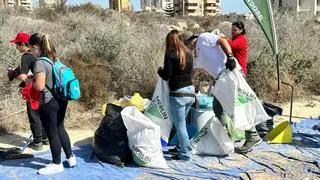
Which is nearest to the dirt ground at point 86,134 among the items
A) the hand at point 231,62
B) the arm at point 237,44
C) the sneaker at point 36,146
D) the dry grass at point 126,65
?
the sneaker at point 36,146

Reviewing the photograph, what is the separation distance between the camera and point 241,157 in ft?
20.8

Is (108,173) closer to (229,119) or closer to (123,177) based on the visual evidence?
(123,177)

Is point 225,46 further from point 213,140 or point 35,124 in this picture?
point 35,124

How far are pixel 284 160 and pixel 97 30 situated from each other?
23.7ft

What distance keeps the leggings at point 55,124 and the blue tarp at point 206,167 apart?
0.29 meters

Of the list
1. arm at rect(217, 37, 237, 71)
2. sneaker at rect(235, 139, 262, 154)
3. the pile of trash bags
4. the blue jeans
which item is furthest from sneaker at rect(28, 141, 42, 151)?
arm at rect(217, 37, 237, 71)

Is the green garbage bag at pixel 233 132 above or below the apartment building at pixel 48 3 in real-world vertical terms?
below

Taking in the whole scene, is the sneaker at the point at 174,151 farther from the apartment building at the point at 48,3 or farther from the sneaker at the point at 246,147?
the apartment building at the point at 48,3

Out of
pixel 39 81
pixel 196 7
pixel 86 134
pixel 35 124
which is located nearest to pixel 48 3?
pixel 86 134

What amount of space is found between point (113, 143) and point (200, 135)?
115cm

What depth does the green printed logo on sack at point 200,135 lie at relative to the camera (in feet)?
20.7

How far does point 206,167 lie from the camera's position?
5941 millimetres

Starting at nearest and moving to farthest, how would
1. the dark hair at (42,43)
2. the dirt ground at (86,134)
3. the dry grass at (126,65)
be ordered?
1. the dark hair at (42,43)
2. the dirt ground at (86,134)
3. the dry grass at (126,65)

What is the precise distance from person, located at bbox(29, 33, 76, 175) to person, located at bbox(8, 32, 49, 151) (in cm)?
50
